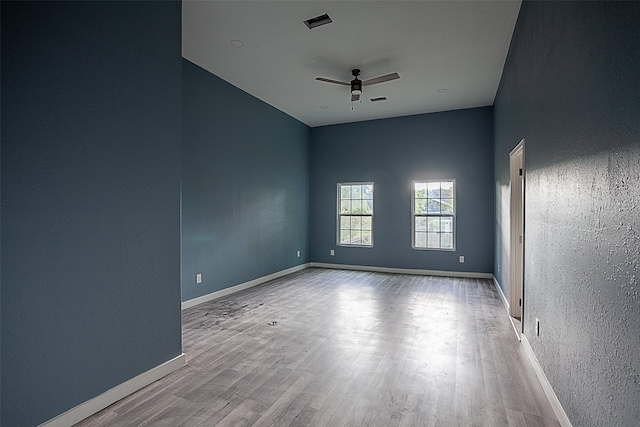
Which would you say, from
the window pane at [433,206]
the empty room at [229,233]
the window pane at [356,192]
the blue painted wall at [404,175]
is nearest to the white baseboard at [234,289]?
the empty room at [229,233]

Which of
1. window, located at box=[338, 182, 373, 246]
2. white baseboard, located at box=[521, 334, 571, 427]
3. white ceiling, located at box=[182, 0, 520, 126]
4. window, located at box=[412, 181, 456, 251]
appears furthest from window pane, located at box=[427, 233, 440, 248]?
white baseboard, located at box=[521, 334, 571, 427]

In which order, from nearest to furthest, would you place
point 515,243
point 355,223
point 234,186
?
point 515,243
point 234,186
point 355,223

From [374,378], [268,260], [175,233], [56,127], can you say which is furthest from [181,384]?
[268,260]

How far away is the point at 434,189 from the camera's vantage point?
716cm

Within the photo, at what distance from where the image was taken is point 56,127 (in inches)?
79.1

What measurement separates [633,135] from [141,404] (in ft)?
9.79

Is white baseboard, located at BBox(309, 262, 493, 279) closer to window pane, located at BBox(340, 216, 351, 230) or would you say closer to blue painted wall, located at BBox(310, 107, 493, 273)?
blue painted wall, located at BBox(310, 107, 493, 273)

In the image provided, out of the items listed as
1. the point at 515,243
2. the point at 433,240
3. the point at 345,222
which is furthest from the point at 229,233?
the point at 433,240

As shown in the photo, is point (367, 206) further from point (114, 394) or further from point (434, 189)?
point (114, 394)

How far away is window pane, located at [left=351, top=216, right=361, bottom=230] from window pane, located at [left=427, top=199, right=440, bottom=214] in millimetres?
1531

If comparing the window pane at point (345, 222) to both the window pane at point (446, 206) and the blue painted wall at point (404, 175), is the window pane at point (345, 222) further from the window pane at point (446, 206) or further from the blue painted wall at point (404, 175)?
the window pane at point (446, 206)

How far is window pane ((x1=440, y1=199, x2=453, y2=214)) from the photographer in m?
7.02

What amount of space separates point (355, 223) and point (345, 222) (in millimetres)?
239

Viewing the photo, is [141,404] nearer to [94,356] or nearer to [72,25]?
[94,356]
